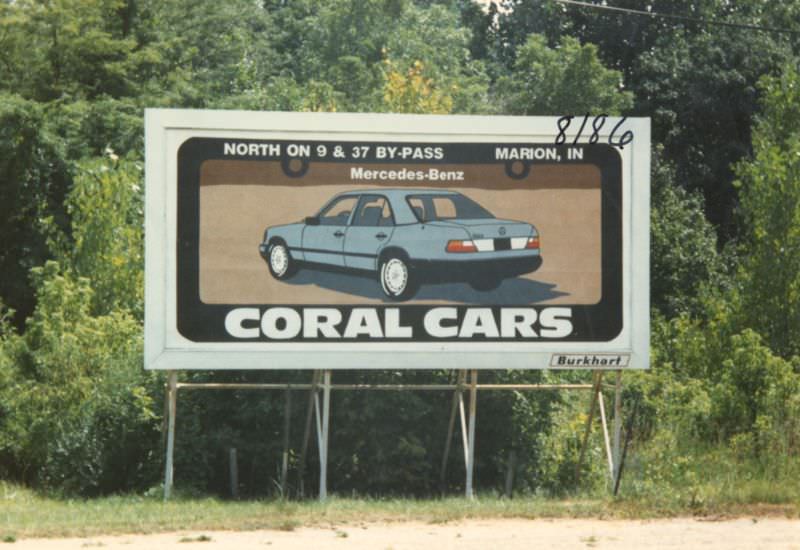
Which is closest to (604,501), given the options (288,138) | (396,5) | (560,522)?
(560,522)

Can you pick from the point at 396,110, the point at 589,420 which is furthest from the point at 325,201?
the point at 396,110

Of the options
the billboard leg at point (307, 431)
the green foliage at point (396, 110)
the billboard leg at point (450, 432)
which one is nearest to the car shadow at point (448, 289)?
the billboard leg at point (307, 431)

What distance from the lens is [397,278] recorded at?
16.3 meters

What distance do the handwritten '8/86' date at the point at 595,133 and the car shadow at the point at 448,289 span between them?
1.86m

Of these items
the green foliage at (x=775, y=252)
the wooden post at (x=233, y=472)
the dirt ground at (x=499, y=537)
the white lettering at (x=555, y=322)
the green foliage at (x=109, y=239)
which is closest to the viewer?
the dirt ground at (x=499, y=537)

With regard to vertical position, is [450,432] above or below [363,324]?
below

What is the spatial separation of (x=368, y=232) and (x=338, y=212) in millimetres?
447

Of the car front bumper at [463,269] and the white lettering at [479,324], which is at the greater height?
the car front bumper at [463,269]

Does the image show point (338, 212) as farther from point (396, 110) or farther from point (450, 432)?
point (396, 110)

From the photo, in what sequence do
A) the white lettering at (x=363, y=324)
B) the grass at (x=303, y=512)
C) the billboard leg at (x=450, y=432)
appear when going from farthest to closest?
the billboard leg at (x=450, y=432), the white lettering at (x=363, y=324), the grass at (x=303, y=512)

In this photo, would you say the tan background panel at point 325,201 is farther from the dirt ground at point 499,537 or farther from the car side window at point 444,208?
the dirt ground at point 499,537

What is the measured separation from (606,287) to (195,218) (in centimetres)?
518

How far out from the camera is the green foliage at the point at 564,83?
36375 mm

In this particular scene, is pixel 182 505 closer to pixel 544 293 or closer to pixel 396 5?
pixel 544 293
